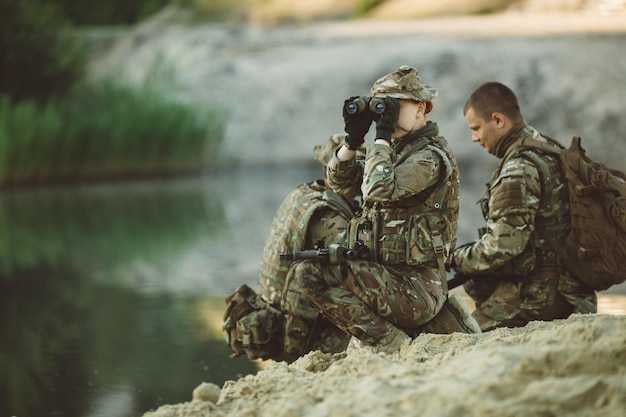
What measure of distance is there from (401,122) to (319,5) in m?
25.3

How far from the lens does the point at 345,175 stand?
508 centimetres

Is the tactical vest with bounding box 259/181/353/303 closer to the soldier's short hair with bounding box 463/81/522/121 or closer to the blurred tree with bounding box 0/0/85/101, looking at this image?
the soldier's short hair with bounding box 463/81/522/121

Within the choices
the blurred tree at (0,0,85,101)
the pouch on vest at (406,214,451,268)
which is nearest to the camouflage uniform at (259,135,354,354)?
the pouch on vest at (406,214,451,268)

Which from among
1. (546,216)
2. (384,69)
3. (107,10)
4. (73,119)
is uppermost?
(107,10)

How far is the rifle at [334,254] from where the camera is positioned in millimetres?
4852

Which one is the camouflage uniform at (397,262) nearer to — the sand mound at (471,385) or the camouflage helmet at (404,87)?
the camouflage helmet at (404,87)

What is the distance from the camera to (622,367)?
356cm

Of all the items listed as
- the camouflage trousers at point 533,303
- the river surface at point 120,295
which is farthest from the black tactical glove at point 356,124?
the river surface at point 120,295

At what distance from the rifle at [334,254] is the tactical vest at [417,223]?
57mm

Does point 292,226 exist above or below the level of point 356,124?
below

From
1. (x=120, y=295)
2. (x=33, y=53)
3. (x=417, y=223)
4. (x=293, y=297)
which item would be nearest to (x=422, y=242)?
(x=417, y=223)

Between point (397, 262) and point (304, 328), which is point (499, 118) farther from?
point (304, 328)

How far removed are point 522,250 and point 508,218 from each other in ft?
0.54

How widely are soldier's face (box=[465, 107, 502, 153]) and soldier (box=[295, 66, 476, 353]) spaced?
0.78 m
